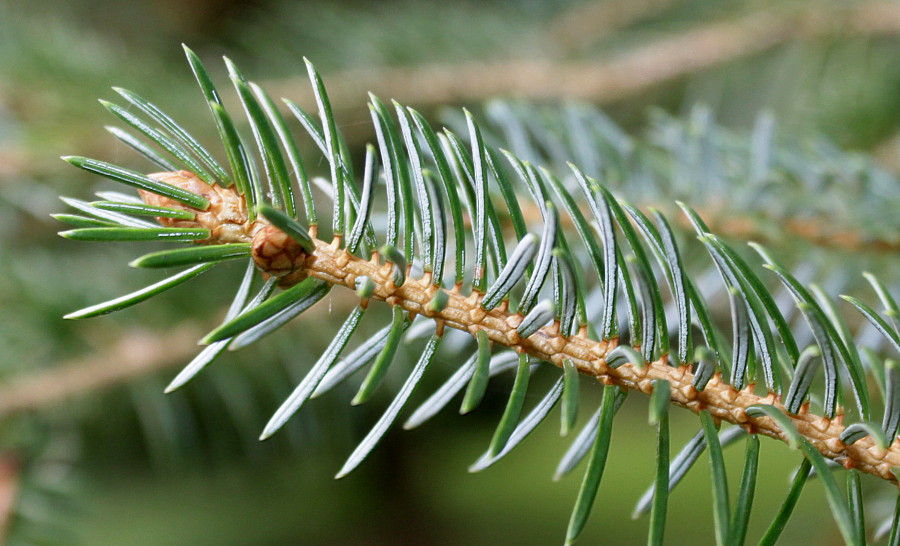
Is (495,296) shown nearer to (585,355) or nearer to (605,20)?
(585,355)

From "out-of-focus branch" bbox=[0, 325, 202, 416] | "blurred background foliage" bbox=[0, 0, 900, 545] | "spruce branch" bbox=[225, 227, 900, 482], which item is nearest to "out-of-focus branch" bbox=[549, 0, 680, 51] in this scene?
"blurred background foliage" bbox=[0, 0, 900, 545]

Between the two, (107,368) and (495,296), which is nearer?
(495,296)

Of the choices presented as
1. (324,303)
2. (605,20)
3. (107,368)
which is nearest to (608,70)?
(605,20)

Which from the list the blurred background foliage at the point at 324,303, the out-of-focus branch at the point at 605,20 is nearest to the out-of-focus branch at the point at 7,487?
the blurred background foliage at the point at 324,303

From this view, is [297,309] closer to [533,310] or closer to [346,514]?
[533,310]

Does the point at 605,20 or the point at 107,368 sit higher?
the point at 605,20

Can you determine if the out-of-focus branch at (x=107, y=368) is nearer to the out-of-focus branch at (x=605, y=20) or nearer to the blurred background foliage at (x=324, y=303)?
the blurred background foliage at (x=324, y=303)

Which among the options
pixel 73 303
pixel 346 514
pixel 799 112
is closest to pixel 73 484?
pixel 73 303
